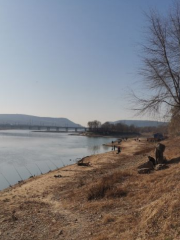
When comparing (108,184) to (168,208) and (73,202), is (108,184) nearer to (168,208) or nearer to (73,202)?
(73,202)

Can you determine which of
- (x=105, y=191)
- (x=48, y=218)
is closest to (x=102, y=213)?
(x=48, y=218)

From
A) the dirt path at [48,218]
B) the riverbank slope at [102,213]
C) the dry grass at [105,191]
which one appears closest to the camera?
the riverbank slope at [102,213]

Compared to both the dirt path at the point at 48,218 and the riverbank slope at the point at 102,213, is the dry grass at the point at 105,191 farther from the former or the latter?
the dirt path at the point at 48,218

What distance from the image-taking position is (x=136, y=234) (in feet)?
19.0

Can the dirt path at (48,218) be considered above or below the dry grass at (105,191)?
below

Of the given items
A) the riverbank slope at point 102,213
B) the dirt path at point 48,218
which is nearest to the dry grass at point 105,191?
the riverbank slope at point 102,213

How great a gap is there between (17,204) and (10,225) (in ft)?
9.43

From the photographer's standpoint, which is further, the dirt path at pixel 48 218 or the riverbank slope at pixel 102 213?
the dirt path at pixel 48 218

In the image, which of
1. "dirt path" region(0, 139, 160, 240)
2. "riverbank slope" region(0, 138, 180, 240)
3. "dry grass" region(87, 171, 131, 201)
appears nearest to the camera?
"riverbank slope" region(0, 138, 180, 240)

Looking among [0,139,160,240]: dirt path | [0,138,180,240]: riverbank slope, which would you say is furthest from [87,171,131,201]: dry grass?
[0,139,160,240]: dirt path

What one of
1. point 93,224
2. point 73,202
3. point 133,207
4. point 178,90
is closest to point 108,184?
point 73,202

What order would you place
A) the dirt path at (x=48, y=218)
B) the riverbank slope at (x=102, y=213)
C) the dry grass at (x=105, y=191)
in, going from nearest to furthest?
the riverbank slope at (x=102, y=213) → the dirt path at (x=48, y=218) → the dry grass at (x=105, y=191)

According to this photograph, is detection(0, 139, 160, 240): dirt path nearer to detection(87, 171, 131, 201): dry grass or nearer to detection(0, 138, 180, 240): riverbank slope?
detection(0, 138, 180, 240): riverbank slope

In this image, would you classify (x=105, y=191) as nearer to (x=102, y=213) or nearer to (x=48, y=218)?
(x=102, y=213)
